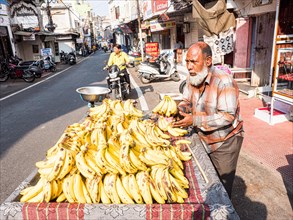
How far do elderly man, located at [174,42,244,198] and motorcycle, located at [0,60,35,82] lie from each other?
14.6m

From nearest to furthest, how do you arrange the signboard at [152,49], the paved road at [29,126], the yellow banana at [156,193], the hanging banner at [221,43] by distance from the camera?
the yellow banana at [156,193]
the paved road at [29,126]
the hanging banner at [221,43]
the signboard at [152,49]

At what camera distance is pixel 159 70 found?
11.9m

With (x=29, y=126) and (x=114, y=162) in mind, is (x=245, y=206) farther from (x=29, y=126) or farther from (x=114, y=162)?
(x=29, y=126)

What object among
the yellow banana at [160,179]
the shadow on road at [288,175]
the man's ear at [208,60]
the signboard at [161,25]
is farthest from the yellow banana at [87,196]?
the signboard at [161,25]

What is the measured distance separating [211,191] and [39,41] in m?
26.3

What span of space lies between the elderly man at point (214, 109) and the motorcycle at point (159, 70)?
29.5 feet

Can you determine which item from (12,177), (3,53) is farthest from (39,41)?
(12,177)

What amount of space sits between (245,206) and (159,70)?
30.9 feet

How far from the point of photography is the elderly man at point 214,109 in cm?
213

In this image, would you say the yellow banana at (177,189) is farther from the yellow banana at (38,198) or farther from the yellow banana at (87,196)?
the yellow banana at (38,198)

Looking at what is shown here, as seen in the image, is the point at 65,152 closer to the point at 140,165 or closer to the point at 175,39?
the point at 140,165

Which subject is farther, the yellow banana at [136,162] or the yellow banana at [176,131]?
the yellow banana at [176,131]

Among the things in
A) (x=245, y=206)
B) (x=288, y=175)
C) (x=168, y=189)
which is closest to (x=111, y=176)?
(x=168, y=189)

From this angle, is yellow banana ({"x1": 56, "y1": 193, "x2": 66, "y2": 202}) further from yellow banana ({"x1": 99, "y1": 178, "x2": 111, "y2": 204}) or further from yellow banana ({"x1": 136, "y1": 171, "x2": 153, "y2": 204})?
yellow banana ({"x1": 136, "y1": 171, "x2": 153, "y2": 204})
